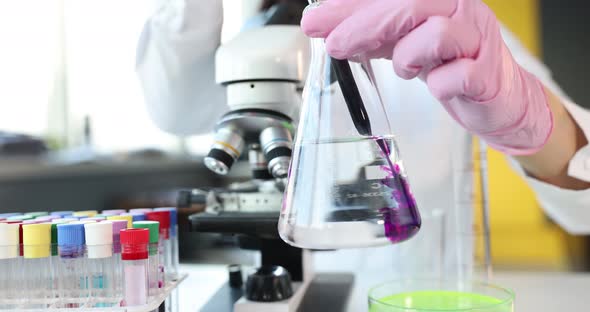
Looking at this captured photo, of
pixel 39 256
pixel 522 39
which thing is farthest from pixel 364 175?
pixel 522 39

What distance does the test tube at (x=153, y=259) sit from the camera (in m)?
0.72

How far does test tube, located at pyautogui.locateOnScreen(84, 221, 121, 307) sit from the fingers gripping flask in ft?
0.75

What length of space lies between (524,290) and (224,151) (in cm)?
70

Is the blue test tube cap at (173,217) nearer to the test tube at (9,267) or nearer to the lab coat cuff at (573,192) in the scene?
the test tube at (9,267)

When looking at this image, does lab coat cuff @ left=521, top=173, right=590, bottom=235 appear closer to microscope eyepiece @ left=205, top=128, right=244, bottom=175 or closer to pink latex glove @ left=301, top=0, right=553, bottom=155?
pink latex glove @ left=301, top=0, right=553, bottom=155

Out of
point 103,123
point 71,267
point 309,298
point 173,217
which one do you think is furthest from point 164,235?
point 103,123

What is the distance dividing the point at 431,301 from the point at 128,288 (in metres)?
0.41

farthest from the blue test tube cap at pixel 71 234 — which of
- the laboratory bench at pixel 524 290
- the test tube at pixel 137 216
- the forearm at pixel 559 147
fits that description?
the forearm at pixel 559 147

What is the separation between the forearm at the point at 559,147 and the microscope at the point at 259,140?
51 centimetres

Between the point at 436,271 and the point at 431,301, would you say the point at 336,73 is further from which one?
the point at 436,271

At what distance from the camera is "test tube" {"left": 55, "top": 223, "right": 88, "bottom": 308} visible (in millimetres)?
682

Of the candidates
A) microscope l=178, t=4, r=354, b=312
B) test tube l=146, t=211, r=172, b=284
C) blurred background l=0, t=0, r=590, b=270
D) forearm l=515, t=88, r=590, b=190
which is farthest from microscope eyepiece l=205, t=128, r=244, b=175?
blurred background l=0, t=0, r=590, b=270

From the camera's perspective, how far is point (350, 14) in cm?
70

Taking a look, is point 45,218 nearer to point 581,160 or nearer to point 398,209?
point 398,209
